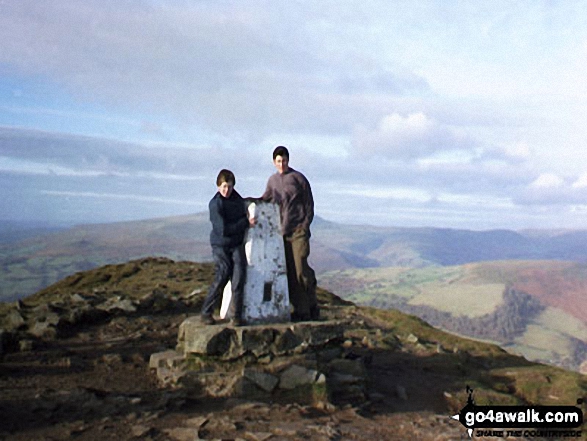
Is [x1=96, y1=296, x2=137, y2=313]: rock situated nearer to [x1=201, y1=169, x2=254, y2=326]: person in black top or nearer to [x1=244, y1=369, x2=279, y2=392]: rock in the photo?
[x1=201, y1=169, x2=254, y2=326]: person in black top

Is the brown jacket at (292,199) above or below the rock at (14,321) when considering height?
above

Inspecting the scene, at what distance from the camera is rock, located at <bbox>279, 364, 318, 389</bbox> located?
9703mm

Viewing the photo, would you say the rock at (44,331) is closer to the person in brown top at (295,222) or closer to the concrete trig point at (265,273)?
the concrete trig point at (265,273)

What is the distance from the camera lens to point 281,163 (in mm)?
10758

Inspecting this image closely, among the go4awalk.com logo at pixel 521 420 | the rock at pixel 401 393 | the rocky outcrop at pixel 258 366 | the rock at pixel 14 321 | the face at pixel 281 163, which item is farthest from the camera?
the rock at pixel 14 321

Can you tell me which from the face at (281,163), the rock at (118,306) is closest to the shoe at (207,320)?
the face at (281,163)

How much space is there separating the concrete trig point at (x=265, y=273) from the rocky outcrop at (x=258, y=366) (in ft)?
1.10

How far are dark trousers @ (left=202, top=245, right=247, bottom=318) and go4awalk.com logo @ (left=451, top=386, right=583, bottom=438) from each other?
15.7ft

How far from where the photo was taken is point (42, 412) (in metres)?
8.27

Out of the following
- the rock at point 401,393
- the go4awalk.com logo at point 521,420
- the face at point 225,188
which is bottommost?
the go4awalk.com logo at point 521,420

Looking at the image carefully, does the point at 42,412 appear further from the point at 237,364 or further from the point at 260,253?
the point at 260,253

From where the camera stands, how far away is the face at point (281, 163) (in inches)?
423

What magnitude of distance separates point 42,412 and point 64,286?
699 inches

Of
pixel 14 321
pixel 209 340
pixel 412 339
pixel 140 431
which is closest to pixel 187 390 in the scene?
pixel 209 340
